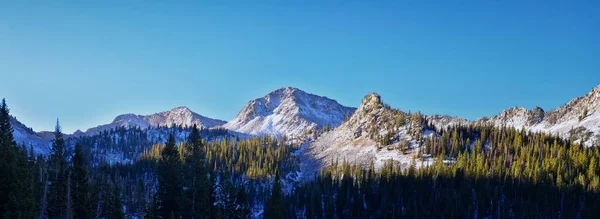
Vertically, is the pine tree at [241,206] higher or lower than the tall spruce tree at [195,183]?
lower

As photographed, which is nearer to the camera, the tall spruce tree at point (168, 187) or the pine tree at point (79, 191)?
the pine tree at point (79, 191)

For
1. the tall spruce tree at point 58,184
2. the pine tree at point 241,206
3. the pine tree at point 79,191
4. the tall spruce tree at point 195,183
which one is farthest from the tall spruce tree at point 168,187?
the pine tree at point 241,206

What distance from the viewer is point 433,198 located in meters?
155

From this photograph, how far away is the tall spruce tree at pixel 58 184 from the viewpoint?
A: 74625mm

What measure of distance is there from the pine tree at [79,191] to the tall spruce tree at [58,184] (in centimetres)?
120

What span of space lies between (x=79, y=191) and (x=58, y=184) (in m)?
3.49

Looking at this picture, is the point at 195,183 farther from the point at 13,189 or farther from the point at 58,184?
the point at 13,189

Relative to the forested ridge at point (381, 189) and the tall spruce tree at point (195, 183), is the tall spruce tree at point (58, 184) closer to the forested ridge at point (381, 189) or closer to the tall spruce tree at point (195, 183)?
the forested ridge at point (381, 189)

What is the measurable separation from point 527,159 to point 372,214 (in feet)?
206

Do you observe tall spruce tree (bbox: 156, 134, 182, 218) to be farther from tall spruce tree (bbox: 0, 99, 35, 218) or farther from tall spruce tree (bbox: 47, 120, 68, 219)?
tall spruce tree (bbox: 0, 99, 35, 218)

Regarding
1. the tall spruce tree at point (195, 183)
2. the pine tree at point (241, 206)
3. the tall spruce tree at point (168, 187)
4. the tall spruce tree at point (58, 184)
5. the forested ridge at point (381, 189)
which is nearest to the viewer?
the tall spruce tree at point (58, 184)

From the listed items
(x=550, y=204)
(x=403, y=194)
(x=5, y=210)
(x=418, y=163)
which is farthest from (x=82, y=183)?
(x=418, y=163)

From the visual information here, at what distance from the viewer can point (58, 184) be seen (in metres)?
75.7

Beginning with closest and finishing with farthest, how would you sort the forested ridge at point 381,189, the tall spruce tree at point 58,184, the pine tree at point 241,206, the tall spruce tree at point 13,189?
1. the tall spruce tree at point 13,189
2. the tall spruce tree at point 58,184
3. the forested ridge at point 381,189
4. the pine tree at point 241,206
